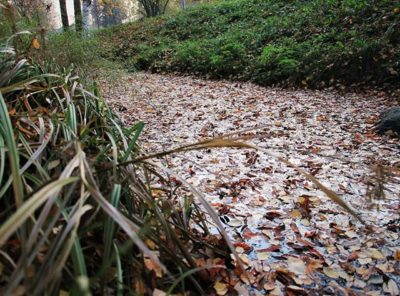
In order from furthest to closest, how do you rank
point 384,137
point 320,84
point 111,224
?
point 320,84
point 384,137
point 111,224

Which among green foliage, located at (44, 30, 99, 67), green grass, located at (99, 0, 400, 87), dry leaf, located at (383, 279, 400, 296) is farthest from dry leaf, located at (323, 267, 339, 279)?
green grass, located at (99, 0, 400, 87)

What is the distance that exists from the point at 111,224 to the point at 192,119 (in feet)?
12.8

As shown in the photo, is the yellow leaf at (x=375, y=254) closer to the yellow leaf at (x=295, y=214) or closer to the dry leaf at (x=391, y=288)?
the dry leaf at (x=391, y=288)

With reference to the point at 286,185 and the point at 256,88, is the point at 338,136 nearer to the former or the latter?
the point at 286,185

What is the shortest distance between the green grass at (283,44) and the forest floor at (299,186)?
715mm

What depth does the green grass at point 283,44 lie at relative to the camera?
5742 millimetres

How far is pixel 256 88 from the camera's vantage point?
21.8 feet

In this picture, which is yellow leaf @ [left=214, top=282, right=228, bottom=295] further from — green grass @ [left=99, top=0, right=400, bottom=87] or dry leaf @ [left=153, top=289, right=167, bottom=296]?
green grass @ [left=99, top=0, right=400, bottom=87]

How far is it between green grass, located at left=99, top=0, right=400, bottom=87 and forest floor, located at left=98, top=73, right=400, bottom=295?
0.71 m

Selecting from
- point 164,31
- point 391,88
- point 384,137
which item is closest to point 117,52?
point 164,31

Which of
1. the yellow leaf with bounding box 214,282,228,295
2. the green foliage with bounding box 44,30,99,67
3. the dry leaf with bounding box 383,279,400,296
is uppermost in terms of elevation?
the green foliage with bounding box 44,30,99,67

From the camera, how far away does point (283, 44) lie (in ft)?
24.7

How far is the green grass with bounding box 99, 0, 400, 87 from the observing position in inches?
226

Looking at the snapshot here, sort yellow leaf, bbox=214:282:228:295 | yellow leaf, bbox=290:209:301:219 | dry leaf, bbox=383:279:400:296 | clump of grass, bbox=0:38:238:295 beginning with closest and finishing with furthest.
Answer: clump of grass, bbox=0:38:238:295, yellow leaf, bbox=214:282:228:295, dry leaf, bbox=383:279:400:296, yellow leaf, bbox=290:209:301:219
